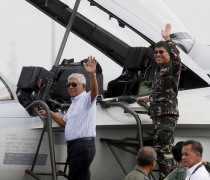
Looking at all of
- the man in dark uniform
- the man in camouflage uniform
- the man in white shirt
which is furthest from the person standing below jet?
the man in white shirt

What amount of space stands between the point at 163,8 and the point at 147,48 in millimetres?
563

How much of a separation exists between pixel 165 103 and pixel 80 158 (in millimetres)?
1105

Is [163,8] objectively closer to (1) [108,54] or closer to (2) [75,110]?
(1) [108,54]

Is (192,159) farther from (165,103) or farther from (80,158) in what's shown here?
(80,158)

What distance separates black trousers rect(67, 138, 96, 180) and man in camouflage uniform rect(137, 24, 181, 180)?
0.73 meters

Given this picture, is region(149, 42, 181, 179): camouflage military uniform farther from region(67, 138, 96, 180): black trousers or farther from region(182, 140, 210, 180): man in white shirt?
region(182, 140, 210, 180): man in white shirt

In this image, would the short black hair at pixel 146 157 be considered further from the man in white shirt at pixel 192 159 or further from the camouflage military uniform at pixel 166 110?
the camouflage military uniform at pixel 166 110

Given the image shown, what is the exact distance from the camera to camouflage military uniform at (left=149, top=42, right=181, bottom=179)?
9516 mm

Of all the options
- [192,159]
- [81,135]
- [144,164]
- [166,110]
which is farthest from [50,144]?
[192,159]

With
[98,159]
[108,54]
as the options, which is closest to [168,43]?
[98,159]

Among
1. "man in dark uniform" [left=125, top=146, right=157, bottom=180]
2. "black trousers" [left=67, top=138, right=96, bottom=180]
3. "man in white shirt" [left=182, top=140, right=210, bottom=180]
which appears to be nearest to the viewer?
"man in white shirt" [left=182, top=140, right=210, bottom=180]

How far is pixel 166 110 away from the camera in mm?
9516

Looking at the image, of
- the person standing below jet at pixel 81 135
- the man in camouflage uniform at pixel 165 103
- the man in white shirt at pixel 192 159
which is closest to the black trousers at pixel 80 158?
the person standing below jet at pixel 81 135

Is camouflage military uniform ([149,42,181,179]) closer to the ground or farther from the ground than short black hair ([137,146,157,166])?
farther from the ground
